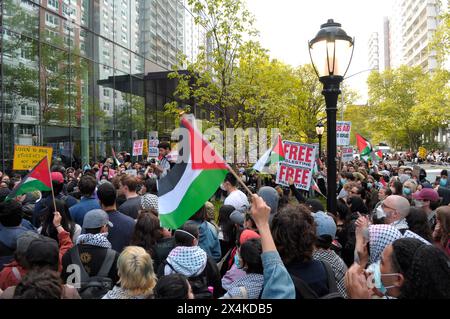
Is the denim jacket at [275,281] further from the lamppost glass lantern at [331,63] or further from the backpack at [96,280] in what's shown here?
the lamppost glass lantern at [331,63]

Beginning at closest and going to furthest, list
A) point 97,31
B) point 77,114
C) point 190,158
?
point 190,158 < point 77,114 < point 97,31

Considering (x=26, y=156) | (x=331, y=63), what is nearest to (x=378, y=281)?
(x=331, y=63)

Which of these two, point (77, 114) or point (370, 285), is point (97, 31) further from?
point (370, 285)

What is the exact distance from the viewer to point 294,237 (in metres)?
3.13

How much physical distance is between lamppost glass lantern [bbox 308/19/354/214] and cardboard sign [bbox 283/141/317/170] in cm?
221

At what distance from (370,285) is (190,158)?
184 cm

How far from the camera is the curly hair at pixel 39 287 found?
8.27ft

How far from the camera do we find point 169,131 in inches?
1179

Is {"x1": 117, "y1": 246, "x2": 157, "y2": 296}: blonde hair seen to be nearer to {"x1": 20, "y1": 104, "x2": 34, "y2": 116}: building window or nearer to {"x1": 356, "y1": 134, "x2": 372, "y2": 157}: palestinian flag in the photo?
{"x1": 356, "y1": 134, "x2": 372, "y2": 157}: palestinian flag

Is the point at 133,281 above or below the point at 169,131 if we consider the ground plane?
below

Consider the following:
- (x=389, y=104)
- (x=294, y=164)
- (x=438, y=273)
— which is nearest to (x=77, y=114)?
(x=294, y=164)

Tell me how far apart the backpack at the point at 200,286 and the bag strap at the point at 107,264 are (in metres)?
0.60

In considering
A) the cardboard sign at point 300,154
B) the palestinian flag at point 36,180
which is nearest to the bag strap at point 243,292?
the palestinian flag at point 36,180

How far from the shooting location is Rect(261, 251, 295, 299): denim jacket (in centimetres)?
261
